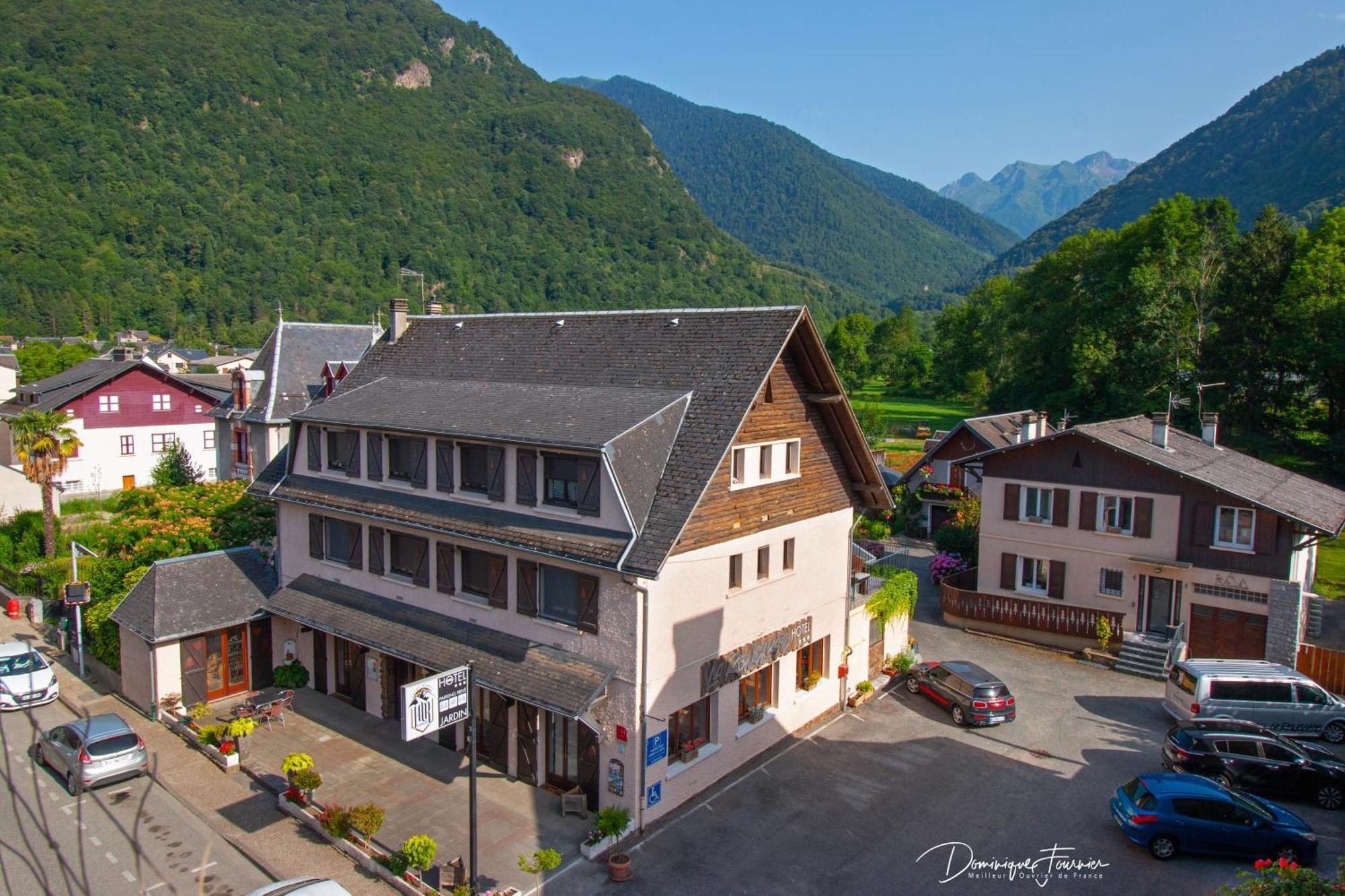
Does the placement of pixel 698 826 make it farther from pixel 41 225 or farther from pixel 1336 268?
pixel 41 225

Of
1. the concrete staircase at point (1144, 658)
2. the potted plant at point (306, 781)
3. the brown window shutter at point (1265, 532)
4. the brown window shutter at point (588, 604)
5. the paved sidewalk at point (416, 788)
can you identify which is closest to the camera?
the paved sidewalk at point (416, 788)

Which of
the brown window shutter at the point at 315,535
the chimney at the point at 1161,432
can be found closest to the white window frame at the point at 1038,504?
the chimney at the point at 1161,432

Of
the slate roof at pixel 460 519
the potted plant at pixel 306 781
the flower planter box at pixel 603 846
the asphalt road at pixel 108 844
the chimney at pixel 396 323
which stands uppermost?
the chimney at pixel 396 323

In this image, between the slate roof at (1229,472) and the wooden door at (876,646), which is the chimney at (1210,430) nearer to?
the slate roof at (1229,472)

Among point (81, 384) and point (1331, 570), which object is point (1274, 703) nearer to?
point (1331, 570)

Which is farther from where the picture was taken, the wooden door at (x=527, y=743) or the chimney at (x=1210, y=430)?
the chimney at (x=1210, y=430)

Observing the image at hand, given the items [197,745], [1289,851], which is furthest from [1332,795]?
[197,745]
